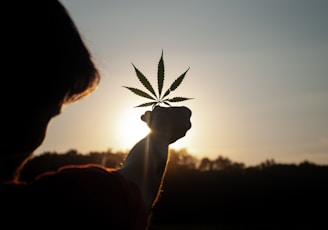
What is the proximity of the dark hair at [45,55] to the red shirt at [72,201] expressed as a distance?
0.84 ft

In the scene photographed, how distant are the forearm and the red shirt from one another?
32cm

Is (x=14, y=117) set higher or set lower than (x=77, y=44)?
lower

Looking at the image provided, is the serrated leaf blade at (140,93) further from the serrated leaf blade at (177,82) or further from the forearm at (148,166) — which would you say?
the forearm at (148,166)

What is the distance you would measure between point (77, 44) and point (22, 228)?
597mm

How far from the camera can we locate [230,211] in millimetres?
42062

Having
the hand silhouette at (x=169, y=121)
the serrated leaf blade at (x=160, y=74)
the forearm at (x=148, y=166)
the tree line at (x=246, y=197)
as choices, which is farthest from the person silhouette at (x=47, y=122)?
the tree line at (x=246, y=197)

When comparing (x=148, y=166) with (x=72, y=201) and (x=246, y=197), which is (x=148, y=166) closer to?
(x=72, y=201)

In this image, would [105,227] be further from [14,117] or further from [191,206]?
[191,206]

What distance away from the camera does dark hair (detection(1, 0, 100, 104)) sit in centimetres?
147

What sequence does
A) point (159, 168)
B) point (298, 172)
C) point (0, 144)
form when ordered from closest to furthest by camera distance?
1. point (0, 144)
2. point (159, 168)
3. point (298, 172)

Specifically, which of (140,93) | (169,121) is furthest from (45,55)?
(140,93)

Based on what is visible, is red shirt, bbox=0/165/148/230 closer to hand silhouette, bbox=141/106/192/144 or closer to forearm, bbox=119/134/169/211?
forearm, bbox=119/134/169/211

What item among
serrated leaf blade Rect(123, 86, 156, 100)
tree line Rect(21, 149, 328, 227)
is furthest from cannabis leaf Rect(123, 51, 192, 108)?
tree line Rect(21, 149, 328, 227)

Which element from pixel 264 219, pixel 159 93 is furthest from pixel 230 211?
pixel 159 93
